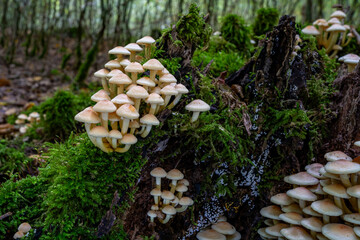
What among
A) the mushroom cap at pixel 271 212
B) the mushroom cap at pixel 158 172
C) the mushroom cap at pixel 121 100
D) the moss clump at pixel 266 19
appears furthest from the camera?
the moss clump at pixel 266 19

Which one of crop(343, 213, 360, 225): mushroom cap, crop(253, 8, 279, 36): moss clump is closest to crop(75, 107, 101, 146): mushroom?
crop(343, 213, 360, 225): mushroom cap

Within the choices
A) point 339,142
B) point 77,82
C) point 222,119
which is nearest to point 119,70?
point 222,119

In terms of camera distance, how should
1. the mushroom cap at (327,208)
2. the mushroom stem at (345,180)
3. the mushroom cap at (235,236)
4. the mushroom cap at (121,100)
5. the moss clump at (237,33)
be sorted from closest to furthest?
the mushroom cap at (121,100) < the mushroom cap at (327,208) < the mushroom stem at (345,180) < the mushroom cap at (235,236) < the moss clump at (237,33)

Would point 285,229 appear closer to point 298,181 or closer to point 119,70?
point 298,181

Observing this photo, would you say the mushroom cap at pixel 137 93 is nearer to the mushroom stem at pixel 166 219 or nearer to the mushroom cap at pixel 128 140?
the mushroom cap at pixel 128 140

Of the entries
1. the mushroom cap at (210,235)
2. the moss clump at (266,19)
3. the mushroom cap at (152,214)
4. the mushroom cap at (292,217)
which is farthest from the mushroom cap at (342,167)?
the moss clump at (266,19)
